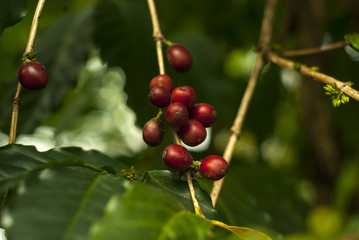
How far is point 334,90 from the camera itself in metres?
0.79

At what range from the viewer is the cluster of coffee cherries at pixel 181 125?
2.39 feet

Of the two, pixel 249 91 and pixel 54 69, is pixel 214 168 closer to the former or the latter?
pixel 249 91

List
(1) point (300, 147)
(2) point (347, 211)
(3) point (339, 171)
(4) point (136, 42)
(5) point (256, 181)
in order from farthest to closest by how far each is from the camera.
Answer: (1) point (300, 147) < (2) point (347, 211) < (3) point (339, 171) < (5) point (256, 181) < (4) point (136, 42)

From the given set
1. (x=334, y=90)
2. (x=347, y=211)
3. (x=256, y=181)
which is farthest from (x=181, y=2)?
(x=347, y=211)

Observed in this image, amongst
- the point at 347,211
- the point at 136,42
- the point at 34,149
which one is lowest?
the point at 347,211

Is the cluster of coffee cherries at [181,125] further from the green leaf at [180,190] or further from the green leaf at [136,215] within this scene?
the green leaf at [136,215]

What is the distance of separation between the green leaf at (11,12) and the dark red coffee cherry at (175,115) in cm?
37

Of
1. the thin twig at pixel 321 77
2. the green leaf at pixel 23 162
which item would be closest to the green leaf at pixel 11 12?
the green leaf at pixel 23 162

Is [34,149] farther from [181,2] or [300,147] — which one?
[300,147]

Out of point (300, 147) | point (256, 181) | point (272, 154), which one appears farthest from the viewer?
point (272, 154)

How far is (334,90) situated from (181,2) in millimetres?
1402

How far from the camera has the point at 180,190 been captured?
0.73m

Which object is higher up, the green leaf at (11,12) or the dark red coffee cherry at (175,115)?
the green leaf at (11,12)

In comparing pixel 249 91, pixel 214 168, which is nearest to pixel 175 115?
pixel 214 168
